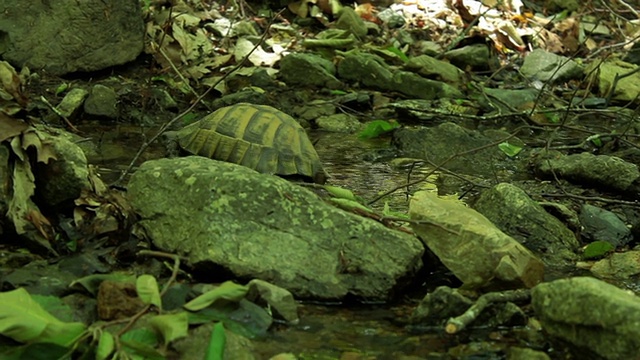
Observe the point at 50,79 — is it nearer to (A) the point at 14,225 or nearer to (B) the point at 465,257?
(A) the point at 14,225

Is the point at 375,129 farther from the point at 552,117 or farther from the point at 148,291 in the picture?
the point at 148,291

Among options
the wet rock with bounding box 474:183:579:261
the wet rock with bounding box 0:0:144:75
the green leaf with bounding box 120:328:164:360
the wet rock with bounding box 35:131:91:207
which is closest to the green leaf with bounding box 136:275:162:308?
the green leaf with bounding box 120:328:164:360

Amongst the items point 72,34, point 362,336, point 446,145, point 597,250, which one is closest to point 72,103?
A: point 72,34

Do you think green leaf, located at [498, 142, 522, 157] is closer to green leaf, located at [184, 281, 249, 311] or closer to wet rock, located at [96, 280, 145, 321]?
green leaf, located at [184, 281, 249, 311]

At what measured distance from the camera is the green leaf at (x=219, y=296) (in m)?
3.03

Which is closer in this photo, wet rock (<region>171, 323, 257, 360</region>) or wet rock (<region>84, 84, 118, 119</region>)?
wet rock (<region>171, 323, 257, 360</region>)

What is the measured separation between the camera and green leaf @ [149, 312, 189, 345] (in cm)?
280

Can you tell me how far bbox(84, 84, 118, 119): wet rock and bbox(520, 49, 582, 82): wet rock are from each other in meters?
5.60

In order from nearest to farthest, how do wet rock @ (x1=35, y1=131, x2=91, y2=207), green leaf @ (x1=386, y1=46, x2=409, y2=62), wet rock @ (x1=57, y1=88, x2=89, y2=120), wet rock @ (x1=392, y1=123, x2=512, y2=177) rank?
1. wet rock @ (x1=35, y1=131, x2=91, y2=207)
2. wet rock @ (x1=392, y1=123, x2=512, y2=177)
3. wet rock @ (x1=57, y1=88, x2=89, y2=120)
4. green leaf @ (x1=386, y1=46, x2=409, y2=62)

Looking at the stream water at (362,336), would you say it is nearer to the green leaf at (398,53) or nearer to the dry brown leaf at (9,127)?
the dry brown leaf at (9,127)

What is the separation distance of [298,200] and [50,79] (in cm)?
515

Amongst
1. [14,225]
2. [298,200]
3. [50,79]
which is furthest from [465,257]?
[50,79]

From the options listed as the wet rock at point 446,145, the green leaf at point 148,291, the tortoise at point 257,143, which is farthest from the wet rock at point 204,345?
the wet rock at point 446,145

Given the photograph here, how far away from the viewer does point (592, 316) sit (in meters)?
2.82
